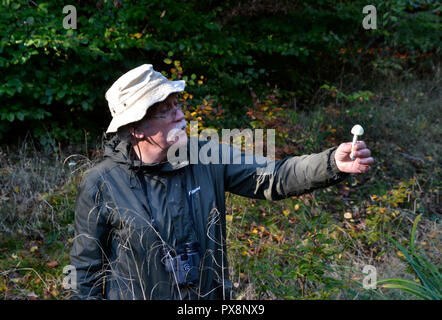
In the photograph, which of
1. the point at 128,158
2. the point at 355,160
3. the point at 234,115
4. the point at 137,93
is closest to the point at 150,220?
the point at 128,158

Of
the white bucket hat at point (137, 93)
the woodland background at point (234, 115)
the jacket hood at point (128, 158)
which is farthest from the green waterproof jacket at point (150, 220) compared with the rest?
the woodland background at point (234, 115)

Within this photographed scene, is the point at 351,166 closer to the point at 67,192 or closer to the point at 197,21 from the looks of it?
the point at 67,192

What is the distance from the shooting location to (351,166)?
81.7 inches

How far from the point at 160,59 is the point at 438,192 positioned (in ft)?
12.3

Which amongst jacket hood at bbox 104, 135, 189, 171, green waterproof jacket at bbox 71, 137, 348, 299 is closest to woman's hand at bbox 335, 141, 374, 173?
green waterproof jacket at bbox 71, 137, 348, 299

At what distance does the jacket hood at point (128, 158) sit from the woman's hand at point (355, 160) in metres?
0.72

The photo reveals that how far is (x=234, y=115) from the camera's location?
6.36m

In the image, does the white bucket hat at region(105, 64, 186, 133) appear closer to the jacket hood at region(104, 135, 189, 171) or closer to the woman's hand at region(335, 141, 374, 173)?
the jacket hood at region(104, 135, 189, 171)

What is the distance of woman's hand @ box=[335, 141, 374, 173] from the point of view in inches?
79.7

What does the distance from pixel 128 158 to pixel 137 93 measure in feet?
1.06

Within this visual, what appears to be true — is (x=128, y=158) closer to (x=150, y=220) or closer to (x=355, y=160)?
(x=150, y=220)

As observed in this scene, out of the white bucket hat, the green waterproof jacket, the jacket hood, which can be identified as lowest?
the green waterproof jacket

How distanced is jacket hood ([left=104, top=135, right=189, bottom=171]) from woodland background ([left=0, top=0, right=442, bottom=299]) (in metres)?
1.26

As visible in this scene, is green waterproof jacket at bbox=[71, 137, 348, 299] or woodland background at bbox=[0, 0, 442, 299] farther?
woodland background at bbox=[0, 0, 442, 299]
